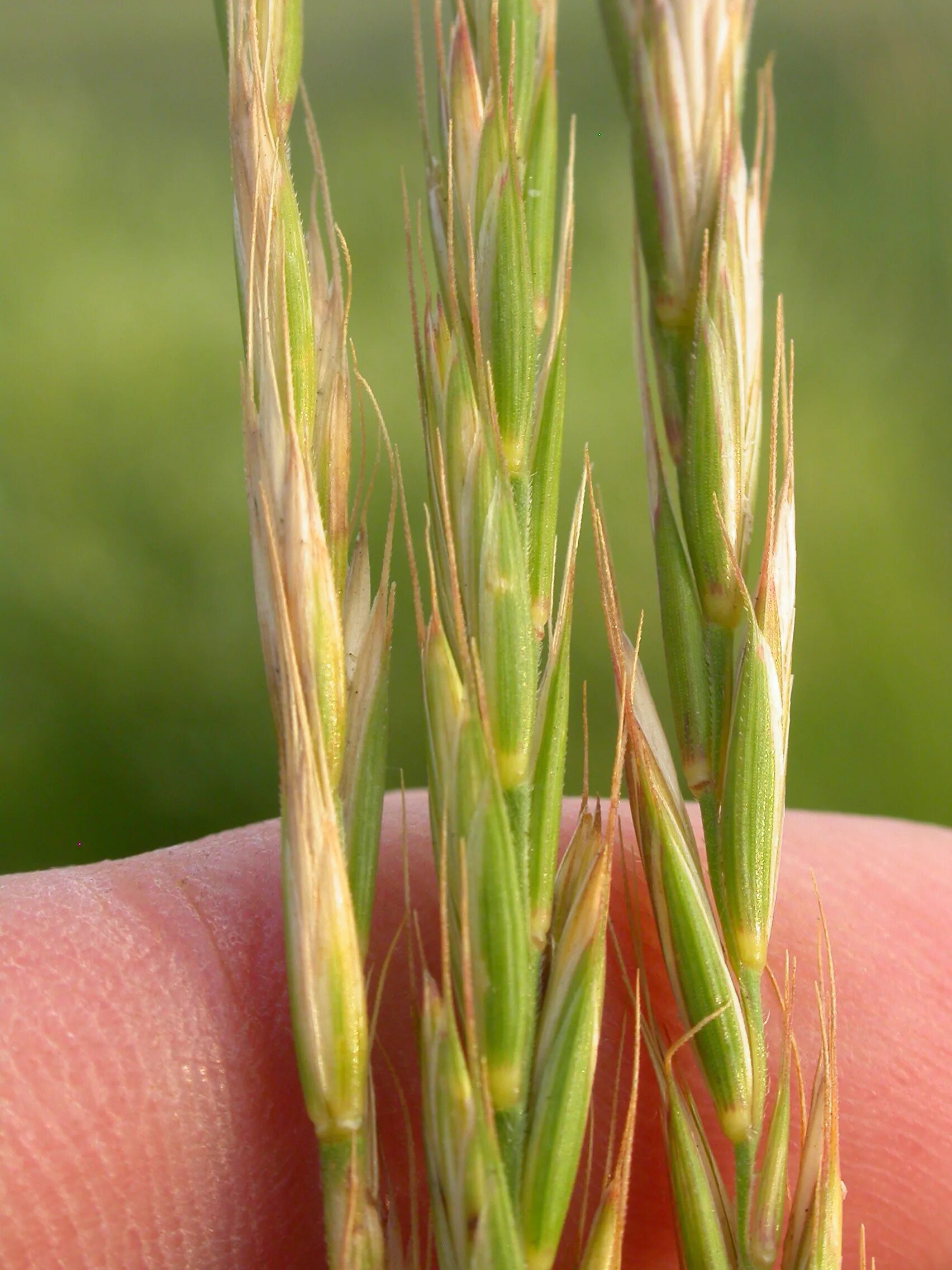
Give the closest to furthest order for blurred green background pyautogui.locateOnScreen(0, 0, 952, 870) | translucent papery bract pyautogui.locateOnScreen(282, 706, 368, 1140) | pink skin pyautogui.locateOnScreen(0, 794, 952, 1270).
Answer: translucent papery bract pyautogui.locateOnScreen(282, 706, 368, 1140)
pink skin pyautogui.locateOnScreen(0, 794, 952, 1270)
blurred green background pyautogui.locateOnScreen(0, 0, 952, 870)

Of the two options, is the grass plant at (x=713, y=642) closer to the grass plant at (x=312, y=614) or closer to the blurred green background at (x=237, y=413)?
the grass plant at (x=312, y=614)

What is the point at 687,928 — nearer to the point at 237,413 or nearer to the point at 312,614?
the point at 312,614

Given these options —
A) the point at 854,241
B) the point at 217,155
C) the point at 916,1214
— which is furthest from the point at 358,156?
the point at 916,1214

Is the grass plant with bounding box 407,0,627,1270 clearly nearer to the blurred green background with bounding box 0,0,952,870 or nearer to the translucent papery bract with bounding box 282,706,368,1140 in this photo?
the translucent papery bract with bounding box 282,706,368,1140

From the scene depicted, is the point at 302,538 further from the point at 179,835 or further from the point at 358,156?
the point at 358,156

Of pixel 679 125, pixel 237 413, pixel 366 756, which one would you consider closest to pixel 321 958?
pixel 366 756

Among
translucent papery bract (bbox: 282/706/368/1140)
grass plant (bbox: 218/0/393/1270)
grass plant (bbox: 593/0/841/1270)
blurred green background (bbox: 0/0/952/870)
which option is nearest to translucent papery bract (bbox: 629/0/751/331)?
grass plant (bbox: 593/0/841/1270)
